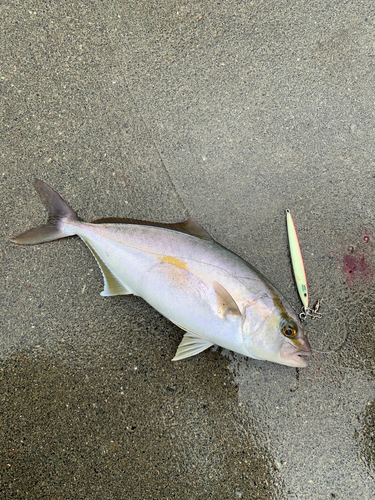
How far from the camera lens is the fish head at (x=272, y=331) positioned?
1825 mm

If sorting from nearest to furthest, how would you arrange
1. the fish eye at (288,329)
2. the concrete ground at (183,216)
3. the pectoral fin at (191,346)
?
the fish eye at (288,329) → the pectoral fin at (191,346) → the concrete ground at (183,216)

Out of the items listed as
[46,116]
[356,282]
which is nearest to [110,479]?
[356,282]

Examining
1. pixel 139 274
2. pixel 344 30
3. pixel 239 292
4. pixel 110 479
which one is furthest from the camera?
pixel 344 30

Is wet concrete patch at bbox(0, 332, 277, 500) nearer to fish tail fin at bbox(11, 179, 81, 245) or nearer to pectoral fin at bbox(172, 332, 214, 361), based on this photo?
pectoral fin at bbox(172, 332, 214, 361)

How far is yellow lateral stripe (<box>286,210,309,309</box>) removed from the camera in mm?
2201

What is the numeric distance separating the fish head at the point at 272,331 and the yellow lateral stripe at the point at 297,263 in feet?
1.30


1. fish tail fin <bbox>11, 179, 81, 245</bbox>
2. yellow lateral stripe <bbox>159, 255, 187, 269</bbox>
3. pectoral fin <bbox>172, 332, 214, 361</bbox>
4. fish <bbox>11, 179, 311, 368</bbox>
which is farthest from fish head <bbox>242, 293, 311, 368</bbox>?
fish tail fin <bbox>11, 179, 81, 245</bbox>

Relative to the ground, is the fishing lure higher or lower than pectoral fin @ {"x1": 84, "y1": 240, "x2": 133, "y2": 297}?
lower

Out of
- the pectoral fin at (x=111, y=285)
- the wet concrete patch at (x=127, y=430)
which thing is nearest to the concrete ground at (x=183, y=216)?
the wet concrete patch at (x=127, y=430)

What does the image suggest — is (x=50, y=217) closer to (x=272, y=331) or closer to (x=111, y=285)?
(x=111, y=285)

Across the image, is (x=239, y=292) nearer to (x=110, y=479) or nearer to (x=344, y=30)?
(x=110, y=479)

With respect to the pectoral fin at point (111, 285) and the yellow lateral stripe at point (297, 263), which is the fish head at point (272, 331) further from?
the pectoral fin at point (111, 285)

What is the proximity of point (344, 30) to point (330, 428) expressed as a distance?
9.12ft

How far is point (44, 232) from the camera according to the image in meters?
2.22
